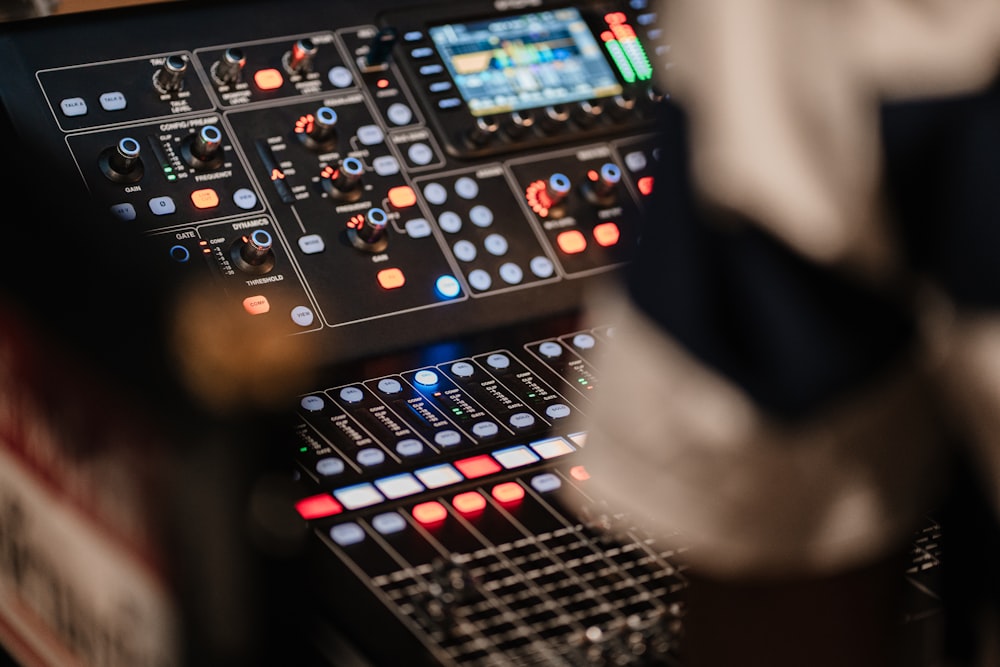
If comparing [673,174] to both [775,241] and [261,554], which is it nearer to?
[775,241]

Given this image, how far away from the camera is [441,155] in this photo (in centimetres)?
142

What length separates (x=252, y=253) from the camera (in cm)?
127

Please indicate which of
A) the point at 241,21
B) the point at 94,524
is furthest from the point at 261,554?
the point at 241,21

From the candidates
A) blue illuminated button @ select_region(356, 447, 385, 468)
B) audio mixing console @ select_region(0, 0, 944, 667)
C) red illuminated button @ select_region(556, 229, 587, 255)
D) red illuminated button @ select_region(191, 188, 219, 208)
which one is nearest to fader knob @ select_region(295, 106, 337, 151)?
audio mixing console @ select_region(0, 0, 944, 667)

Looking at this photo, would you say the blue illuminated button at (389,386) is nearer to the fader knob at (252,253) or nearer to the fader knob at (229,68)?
the fader knob at (252,253)

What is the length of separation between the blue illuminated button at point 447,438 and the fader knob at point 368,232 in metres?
0.24

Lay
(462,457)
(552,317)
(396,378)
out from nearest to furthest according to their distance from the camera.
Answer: (462,457)
(396,378)
(552,317)

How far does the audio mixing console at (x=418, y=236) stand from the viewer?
39.6 inches

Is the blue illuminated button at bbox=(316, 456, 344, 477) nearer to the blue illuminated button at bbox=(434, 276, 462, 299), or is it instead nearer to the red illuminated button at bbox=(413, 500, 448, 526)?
the red illuminated button at bbox=(413, 500, 448, 526)

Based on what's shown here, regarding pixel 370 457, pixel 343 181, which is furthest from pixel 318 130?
pixel 370 457

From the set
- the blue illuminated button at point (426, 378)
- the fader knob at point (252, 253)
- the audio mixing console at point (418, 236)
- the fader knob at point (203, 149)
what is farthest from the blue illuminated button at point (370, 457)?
the fader knob at point (203, 149)

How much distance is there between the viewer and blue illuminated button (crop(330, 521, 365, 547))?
103cm

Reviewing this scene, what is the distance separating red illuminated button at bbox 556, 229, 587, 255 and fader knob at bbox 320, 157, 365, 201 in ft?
0.71

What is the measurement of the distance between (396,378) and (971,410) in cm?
66
